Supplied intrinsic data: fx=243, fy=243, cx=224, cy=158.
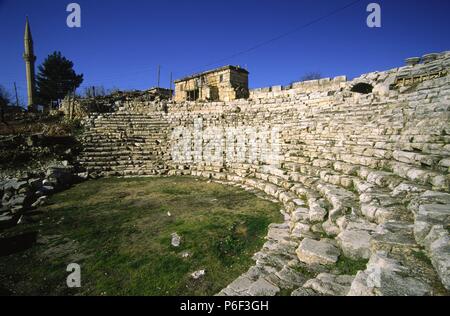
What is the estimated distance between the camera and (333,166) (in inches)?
289

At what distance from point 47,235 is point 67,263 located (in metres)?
1.72

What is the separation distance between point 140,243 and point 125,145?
413 inches

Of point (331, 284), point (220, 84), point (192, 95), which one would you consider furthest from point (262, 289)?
point (192, 95)

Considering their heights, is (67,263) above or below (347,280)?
below

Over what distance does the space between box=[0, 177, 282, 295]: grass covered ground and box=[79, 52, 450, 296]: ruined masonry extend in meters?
0.57

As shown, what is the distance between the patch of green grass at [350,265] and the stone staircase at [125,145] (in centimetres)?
1028

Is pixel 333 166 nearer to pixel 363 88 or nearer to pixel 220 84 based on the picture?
pixel 363 88

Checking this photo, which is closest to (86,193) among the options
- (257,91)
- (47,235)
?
(47,235)

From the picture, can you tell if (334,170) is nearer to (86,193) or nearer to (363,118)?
(363,118)

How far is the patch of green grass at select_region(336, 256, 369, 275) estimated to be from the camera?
312cm

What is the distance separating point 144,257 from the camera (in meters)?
4.40

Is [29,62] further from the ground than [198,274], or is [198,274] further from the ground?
[29,62]

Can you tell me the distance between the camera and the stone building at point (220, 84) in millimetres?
23944

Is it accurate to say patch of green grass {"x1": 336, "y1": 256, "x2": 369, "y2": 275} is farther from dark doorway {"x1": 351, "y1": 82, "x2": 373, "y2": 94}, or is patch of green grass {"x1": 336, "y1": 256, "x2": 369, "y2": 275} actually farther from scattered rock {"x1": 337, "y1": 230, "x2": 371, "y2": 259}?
dark doorway {"x1": 351, "y1": 82, "x2": 373, "y2": 94}
